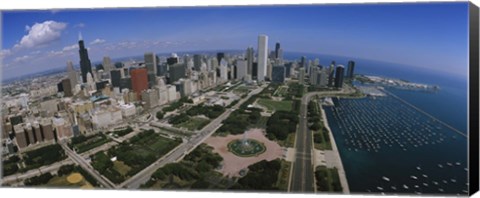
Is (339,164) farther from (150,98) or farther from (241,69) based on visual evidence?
(241,69)

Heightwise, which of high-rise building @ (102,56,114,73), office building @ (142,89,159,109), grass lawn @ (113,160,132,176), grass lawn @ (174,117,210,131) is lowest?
grass lawn @ (113,160,132,176)

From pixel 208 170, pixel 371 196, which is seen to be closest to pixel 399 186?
pixel 371 196

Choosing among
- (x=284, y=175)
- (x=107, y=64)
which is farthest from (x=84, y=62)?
(x=284, y=175)

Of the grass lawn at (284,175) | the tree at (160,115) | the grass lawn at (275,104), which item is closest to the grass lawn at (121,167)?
the tree at (160,115)

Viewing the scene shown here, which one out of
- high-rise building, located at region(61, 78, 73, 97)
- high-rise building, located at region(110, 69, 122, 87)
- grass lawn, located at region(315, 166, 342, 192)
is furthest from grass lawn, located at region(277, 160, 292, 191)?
high-rise building, located at region(61, 78, 73, 97)

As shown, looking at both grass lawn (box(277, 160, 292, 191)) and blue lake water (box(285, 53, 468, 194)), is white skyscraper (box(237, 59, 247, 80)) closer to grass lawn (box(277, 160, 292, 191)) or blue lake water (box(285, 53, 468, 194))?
blue lake water (box(285, 53, 468, 194))

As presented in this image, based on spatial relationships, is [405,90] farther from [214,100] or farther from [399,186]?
[214,100]

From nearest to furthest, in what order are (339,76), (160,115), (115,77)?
(160,115)
(115,77)
(339,76)
